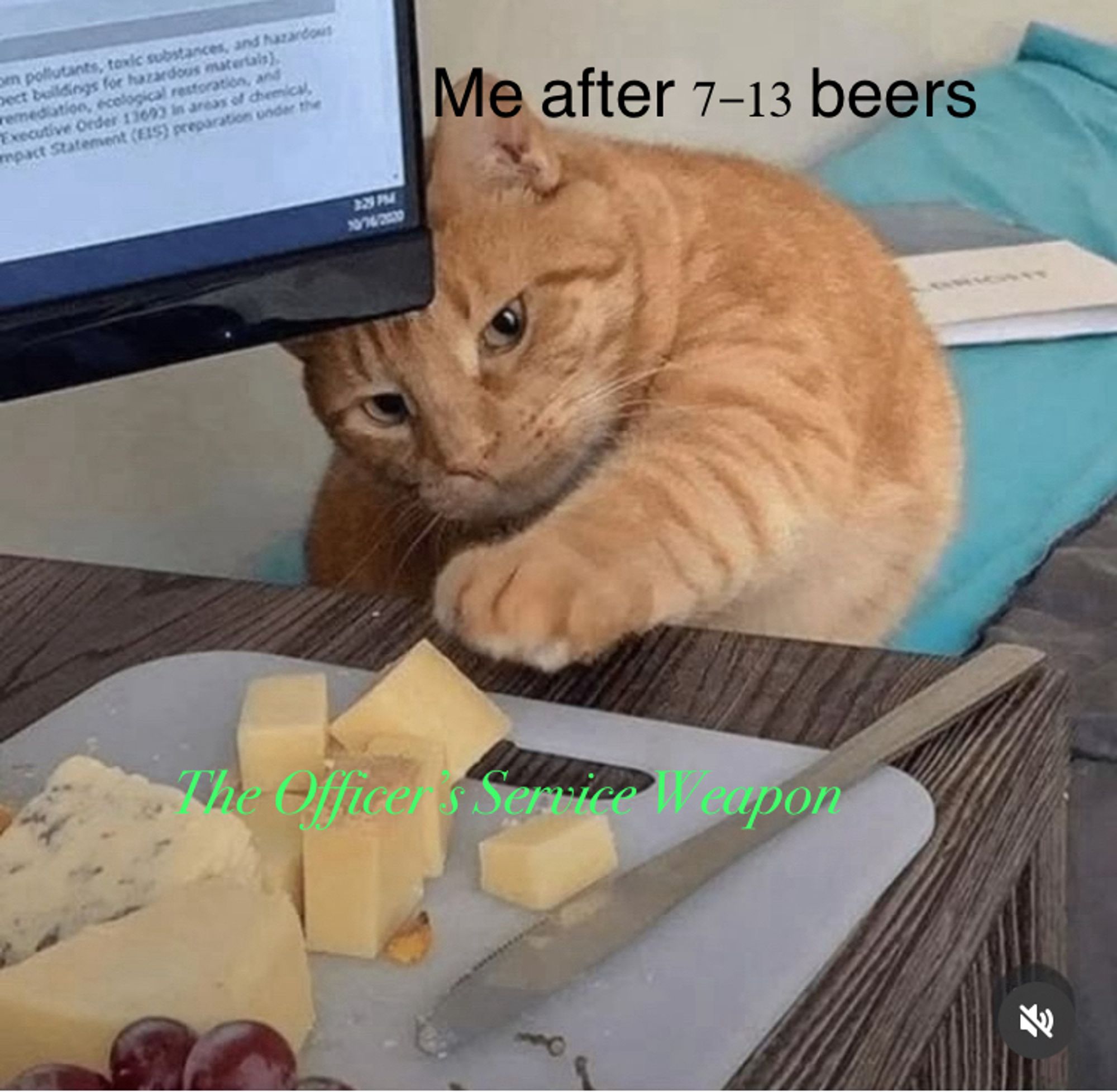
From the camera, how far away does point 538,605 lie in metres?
0.60

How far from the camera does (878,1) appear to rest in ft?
5.51

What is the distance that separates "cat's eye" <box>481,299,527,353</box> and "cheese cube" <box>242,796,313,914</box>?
319 mm

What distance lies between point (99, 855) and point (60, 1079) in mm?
87

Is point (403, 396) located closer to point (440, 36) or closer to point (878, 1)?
point (440, 36)

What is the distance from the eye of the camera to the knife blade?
0.45m

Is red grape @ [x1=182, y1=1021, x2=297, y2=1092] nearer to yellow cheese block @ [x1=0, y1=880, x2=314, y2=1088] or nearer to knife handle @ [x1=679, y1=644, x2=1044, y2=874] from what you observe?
yellow cheese block @ [x1=0, y1=880, x2=314, y2=1088]

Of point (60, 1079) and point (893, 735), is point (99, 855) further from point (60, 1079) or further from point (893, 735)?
point (893, 735)

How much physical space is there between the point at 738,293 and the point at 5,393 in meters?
0.37

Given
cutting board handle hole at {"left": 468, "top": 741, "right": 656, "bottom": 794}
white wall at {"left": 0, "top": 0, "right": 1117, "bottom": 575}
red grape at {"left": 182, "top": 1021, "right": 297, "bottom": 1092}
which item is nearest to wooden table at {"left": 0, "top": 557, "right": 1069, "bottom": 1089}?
cutting board handle hole at {"left": 468, "top": 741, "right": 656, "bottom": 794}

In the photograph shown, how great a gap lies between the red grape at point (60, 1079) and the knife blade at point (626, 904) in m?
0.08

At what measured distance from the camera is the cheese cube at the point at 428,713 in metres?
0.55

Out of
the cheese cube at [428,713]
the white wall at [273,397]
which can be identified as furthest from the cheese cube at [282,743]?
the white wall at [273,397]

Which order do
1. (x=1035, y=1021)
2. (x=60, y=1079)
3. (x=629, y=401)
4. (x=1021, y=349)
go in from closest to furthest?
(x=60, y=1079) < (x=1035, y=1021) < (x=629, y=401) < (x=1021, y=349)

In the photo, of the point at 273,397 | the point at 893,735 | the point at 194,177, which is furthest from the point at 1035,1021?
the point at 273,397
